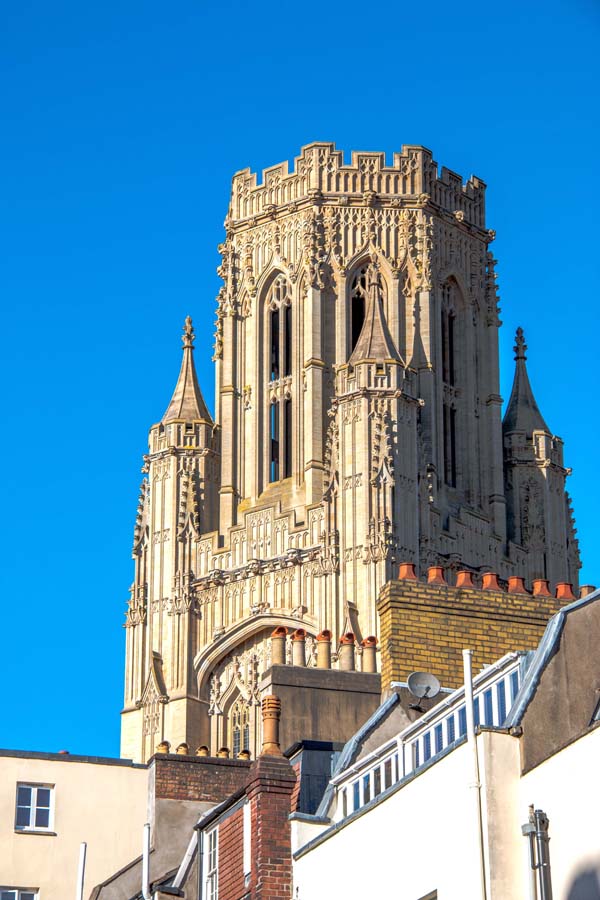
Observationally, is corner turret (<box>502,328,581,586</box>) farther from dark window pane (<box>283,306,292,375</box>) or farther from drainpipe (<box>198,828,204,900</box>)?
drainpipe (<box>198,828,204,900</box>)

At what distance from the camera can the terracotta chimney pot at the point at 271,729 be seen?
83.0ft

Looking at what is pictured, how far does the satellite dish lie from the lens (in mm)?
25672

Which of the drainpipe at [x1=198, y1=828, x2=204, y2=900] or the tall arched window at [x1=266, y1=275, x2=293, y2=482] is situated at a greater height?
the tall arched window at [x1=266, y1=275, x2=293, y2=482]

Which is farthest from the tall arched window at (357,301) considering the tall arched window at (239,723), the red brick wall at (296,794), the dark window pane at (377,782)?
the dark window pane at (377,782)

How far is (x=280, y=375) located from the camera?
288 feet

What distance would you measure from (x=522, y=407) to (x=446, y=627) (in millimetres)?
63386

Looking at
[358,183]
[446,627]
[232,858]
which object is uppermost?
[358,183]

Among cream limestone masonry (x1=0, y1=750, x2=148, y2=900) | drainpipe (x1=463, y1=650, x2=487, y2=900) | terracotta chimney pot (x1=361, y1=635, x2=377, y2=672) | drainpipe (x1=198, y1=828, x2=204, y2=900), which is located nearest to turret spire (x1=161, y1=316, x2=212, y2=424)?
terracotta chimney pot (x1=361, y1=635, x2=377, y2=672)

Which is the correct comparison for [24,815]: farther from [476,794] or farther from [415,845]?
[476,794]

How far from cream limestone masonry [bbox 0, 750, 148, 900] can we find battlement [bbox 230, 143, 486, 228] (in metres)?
55.7

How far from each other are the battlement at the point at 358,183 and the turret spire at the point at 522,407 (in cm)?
582

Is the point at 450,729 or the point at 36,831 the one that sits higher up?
the point at 36,831

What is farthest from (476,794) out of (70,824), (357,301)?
(357,301)

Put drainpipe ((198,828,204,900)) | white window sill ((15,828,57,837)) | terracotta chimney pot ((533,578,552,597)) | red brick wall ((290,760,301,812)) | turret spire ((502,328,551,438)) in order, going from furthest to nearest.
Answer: turret spire ((502,328,551,438)) → white window sill ((15,828,57,837)) → terracotta chimney pot ((533,578,552,597)) → drainpipe ((198,828,204,900)) → red brick wall ((290,760,301,812))
